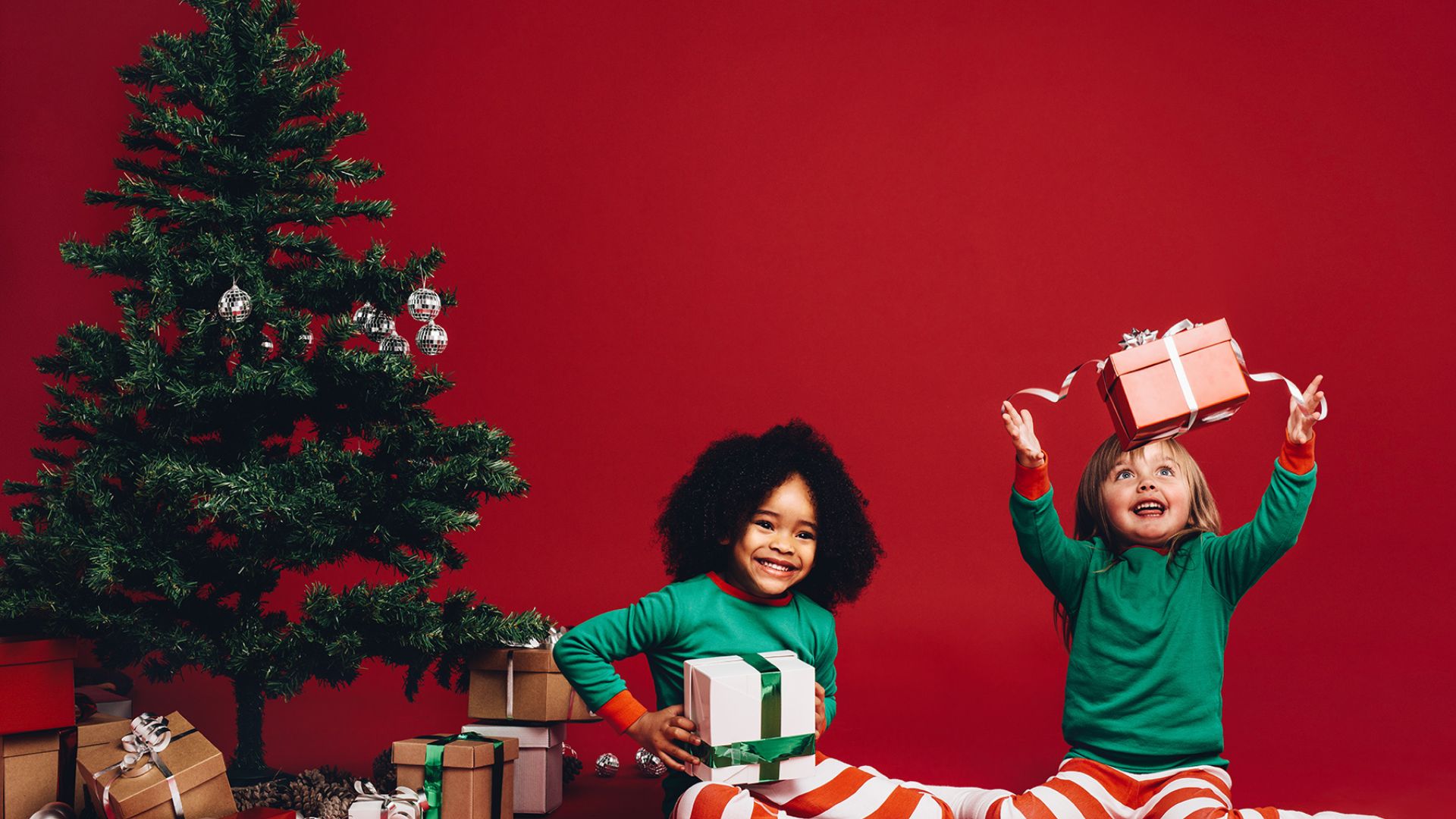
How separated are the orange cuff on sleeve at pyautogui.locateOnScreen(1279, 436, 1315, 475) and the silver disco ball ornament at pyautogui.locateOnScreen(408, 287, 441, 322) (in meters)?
1.90

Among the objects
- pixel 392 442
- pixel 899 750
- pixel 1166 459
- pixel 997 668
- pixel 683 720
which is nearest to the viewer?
pixel 683 720

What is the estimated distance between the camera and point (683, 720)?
228 cm

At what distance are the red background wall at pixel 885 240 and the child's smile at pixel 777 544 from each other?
1.57m

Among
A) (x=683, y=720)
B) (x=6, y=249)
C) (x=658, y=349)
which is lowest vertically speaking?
(x=683, y=720)

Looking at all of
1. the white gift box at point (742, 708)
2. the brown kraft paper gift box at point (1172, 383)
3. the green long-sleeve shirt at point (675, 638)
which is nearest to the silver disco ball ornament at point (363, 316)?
the green long-sleeve shirt at point (675, 638)

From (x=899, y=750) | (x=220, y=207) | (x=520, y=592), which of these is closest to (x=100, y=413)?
(x=220, y=207)

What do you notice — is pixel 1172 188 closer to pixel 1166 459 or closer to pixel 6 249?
pixel 1166 459

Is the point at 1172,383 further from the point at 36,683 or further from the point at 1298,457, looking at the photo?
the point at 36,683

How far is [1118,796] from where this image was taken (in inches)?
93.0

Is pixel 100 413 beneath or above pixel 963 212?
beneath

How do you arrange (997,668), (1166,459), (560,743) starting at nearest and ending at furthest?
(1166,459) → (560,743) → (997,668)

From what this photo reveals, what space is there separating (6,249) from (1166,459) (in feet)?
12.9

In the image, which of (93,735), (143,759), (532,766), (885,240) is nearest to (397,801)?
(532,766)

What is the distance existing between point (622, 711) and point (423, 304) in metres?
1.06
